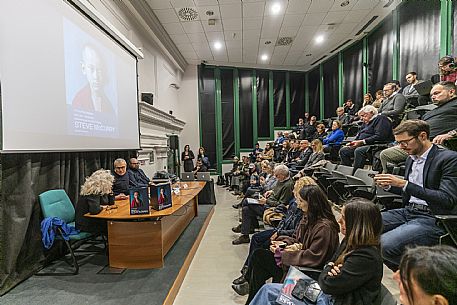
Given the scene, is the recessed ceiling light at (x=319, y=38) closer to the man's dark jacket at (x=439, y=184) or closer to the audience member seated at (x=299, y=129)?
the audience member seated at (x=299, y=129)

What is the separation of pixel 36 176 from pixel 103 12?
8.44ft

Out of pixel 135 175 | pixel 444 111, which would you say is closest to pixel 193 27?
pixel 135 175

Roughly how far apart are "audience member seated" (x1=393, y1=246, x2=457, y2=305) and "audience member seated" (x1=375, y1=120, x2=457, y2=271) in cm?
98

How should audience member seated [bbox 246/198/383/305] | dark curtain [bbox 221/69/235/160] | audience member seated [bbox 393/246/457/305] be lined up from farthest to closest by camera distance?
dark curtain [bbox 221/69/235/160]
audience member seated [bbox 246/198/383/305]
audience member seated [bbox 393/246/457/305]

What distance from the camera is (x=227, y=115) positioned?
9.99 m

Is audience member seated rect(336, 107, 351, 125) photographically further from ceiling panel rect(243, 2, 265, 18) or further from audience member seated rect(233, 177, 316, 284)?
audience member seated rect(233, 177, 316, 284)

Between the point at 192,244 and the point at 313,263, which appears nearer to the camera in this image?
the point at 313,263

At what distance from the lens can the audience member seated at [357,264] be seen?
51.3 inches

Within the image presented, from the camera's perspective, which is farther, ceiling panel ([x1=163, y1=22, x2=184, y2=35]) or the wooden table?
ceiling panel ([x1=163, y1=22, x2=184, y2=35])

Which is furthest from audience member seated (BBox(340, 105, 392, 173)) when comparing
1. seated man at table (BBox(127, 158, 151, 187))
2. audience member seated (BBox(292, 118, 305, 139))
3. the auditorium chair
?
audience member seated (BBox(292, 118, 305, 139))

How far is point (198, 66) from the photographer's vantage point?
955 cm

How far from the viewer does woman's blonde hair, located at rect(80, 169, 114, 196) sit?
2873 mm

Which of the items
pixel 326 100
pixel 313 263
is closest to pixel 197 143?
pixel 326 100

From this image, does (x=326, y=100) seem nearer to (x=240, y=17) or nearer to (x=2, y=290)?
(x=240, y=17)
